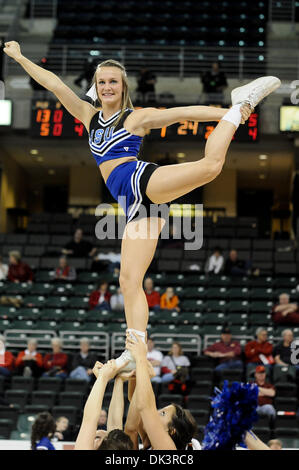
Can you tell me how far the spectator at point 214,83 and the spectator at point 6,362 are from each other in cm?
697

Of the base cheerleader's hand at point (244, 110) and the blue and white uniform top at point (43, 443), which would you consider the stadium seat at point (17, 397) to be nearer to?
the blue and white uniform top at point (43, 443)

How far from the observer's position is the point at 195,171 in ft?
12.3

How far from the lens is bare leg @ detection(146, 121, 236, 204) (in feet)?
12.3

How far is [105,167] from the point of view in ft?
14.0

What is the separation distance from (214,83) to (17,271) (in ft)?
17.7

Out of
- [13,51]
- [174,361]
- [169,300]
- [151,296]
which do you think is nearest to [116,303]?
[151,296]

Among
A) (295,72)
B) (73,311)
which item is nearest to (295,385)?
(73,311)

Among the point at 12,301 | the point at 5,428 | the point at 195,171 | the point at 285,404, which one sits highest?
the point at 195,171

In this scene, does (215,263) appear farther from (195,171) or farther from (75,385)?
(195,171)

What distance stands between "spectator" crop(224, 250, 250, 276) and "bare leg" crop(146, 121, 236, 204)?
10.2 m

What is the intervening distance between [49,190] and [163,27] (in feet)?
20.8

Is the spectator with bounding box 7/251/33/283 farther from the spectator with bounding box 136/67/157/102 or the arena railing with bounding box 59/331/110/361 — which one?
the spectator with bounding box 136/67/157/102

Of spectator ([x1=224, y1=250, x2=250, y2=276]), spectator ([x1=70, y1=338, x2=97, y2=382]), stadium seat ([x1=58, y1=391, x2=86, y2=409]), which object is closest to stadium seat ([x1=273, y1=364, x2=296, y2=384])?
spectator ([x1=70, y1=338, x2=97, y2=382])

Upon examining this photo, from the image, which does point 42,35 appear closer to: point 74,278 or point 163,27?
point 163,27
